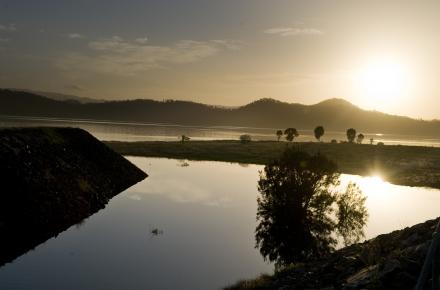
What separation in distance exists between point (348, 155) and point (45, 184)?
9936 centimetres

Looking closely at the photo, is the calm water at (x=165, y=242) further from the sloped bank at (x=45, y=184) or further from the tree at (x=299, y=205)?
the tree at (x=299, y=205)

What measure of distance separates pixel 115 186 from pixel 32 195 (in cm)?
2201

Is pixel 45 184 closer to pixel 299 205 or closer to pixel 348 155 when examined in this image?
pixel 299 205

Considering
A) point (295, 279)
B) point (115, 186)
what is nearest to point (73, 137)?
point (115, 186)

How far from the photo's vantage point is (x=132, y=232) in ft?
121

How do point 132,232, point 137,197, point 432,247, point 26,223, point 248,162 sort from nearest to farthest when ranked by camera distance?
1. point 432,247
2. point 26,223
3. point 132,232
4. point 137,197
5. point 248,162

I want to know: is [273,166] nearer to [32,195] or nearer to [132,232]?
[132,232]

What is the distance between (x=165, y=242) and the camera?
34156 mm

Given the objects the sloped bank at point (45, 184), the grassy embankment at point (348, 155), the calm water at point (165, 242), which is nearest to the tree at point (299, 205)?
the calm water at point (165, 242)

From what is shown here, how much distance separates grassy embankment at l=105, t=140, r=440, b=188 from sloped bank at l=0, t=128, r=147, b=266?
6059 centimetres

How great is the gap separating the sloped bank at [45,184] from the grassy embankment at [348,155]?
60.6m

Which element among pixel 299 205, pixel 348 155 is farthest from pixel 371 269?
pixel 348 155

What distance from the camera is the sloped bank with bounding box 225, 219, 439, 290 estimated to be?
49.2 ft

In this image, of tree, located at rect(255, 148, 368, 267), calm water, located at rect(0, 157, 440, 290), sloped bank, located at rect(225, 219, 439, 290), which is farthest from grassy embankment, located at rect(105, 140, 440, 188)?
sloped bank, located at rect(225, 219, 439, 290)
